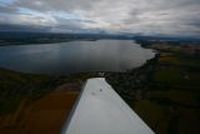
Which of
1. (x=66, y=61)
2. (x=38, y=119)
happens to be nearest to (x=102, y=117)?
(x=38, y=119)

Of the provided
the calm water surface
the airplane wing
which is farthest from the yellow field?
the calm water surface

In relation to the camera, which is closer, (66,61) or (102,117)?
(102,117)

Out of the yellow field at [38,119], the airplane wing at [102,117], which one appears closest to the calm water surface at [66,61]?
the yellow field at [38,119]

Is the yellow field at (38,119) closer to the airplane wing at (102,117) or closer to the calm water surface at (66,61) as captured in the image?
Result: the airplane wing at (102,117)

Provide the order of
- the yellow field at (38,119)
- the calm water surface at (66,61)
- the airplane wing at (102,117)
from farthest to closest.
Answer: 1. the calm water surface at (66,61)
2. the yellow field at (38,119)
3. the airplane wing at (102,117)

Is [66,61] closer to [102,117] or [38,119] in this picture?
[38,119]

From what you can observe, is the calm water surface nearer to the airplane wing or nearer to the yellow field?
the yellow field

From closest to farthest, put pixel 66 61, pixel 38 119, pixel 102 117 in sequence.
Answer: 1. pixel 102 117
2. pixel 38 119
3. pixel 66 61

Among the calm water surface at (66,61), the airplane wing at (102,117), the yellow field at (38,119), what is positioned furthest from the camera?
the calm water surface at (66,61)

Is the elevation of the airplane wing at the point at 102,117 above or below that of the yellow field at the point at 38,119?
above

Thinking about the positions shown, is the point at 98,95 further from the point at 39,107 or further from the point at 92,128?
the point at 39,107

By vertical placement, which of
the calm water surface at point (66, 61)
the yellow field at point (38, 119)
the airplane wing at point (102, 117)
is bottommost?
the calm water surface at point (66, 61)
